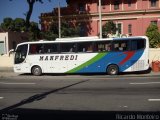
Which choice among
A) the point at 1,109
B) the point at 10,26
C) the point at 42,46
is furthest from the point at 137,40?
the point at 10,26

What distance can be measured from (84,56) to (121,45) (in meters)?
2.65

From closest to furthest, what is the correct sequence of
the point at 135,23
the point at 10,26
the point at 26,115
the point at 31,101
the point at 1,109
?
the point at 26,115 < the point at 1,109 < the point at 31,101 < the point at 135,23 < the point at 10,26

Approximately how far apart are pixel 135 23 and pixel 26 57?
30.5 metres

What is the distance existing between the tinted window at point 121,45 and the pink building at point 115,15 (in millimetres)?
28480

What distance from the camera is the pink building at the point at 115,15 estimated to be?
2077 inches

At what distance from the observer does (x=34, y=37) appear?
44.0 meters

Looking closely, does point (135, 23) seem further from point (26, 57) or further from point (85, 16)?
point (26, 57)

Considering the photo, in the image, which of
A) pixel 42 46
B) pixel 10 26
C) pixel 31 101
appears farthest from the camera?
pixel 10 26

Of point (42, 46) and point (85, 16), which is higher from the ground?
point (85, 16)

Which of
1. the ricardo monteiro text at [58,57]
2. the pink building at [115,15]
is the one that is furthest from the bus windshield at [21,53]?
the pink building at [115,15]

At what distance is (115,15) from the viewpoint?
53594 millimetres

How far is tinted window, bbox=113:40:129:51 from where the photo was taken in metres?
24.5

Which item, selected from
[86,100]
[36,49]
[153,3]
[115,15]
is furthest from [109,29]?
[86,100]

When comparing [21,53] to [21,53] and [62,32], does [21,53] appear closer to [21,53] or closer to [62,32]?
[21,53]
